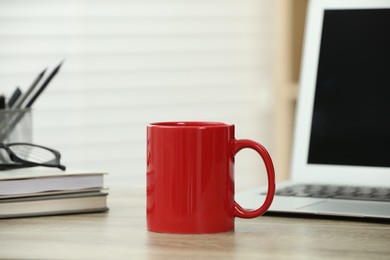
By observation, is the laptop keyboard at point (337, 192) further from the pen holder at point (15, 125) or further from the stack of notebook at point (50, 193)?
the pen holder at point (15, 125)

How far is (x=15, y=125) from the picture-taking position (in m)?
1.19

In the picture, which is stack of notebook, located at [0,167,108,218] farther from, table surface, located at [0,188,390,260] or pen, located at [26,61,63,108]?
pen, located at [26,61,63,108]

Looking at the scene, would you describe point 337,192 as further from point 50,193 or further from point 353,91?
Result: point 50,193

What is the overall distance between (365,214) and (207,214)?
0.70ft

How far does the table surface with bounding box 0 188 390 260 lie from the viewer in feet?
2.56

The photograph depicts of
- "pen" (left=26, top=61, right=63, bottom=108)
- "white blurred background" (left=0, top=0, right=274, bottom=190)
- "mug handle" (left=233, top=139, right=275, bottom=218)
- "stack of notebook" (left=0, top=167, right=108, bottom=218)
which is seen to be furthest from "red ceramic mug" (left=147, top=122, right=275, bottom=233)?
"white blurred background" (left=0, top=0, right=274, bottom=190)

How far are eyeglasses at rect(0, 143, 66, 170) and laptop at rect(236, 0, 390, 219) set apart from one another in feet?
0.89

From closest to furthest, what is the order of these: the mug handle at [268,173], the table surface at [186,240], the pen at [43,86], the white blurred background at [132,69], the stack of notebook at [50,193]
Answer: the table surface at [186,240] < the mug handle at [268,173] < the stack of notebook at [50,193] < the pen at [43,86] < the white blurred background at [132,69]

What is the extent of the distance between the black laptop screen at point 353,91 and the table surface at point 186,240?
0.82 feet

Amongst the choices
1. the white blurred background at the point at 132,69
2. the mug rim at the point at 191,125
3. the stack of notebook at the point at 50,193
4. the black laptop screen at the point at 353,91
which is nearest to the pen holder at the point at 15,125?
the stack of notebook at the point at 50,193

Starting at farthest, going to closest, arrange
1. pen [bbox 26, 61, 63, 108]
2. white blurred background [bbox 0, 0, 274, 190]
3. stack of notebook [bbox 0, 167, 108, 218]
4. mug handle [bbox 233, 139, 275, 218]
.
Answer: white blurred background [bbox 0, 0, 274, 190] < pen [bbox 26, 61, 63, 108] < stack of notebook [bbox 0, 167, 108, 218] < mug handle [bbox 233, 139, 275, 218]

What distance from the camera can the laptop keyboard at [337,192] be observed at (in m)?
1.09

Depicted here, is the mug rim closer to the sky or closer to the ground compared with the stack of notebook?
closer to the sky

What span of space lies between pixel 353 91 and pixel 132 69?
130 centimetres
